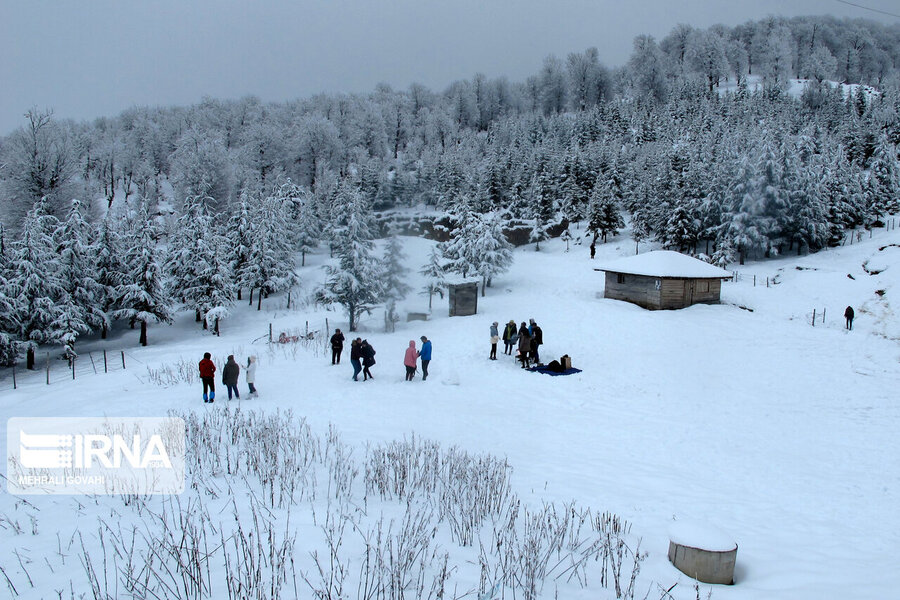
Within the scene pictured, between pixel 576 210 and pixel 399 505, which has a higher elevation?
pixel 576 210

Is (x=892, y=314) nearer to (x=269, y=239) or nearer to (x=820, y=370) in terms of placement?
(x=820, y=370)

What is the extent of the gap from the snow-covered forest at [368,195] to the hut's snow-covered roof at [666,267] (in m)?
9.46

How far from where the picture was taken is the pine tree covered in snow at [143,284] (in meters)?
30.6

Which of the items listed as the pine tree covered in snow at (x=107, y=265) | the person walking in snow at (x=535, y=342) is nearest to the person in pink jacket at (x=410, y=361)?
the person walking in snow at (x=535, y=342)

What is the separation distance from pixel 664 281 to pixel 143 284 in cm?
3094

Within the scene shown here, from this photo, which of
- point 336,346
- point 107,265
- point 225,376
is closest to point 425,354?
point 336,346

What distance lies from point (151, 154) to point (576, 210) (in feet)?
→ 215

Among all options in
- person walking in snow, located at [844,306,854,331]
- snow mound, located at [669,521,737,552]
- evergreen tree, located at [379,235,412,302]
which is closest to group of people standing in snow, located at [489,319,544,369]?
evergreen tree, located at [379,235,412,302]

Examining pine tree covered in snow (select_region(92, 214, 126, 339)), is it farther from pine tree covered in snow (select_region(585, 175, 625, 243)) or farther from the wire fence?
pine tree covered in snow (select_region(585, 175, 625, 243))

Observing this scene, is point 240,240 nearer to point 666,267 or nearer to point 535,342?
point 535,342

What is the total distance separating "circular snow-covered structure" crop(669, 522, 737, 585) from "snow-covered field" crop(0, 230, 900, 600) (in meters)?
0.12

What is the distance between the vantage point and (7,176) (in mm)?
39781

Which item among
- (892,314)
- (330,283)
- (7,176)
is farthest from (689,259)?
(7,176)

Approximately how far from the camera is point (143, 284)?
3127 centimetres
